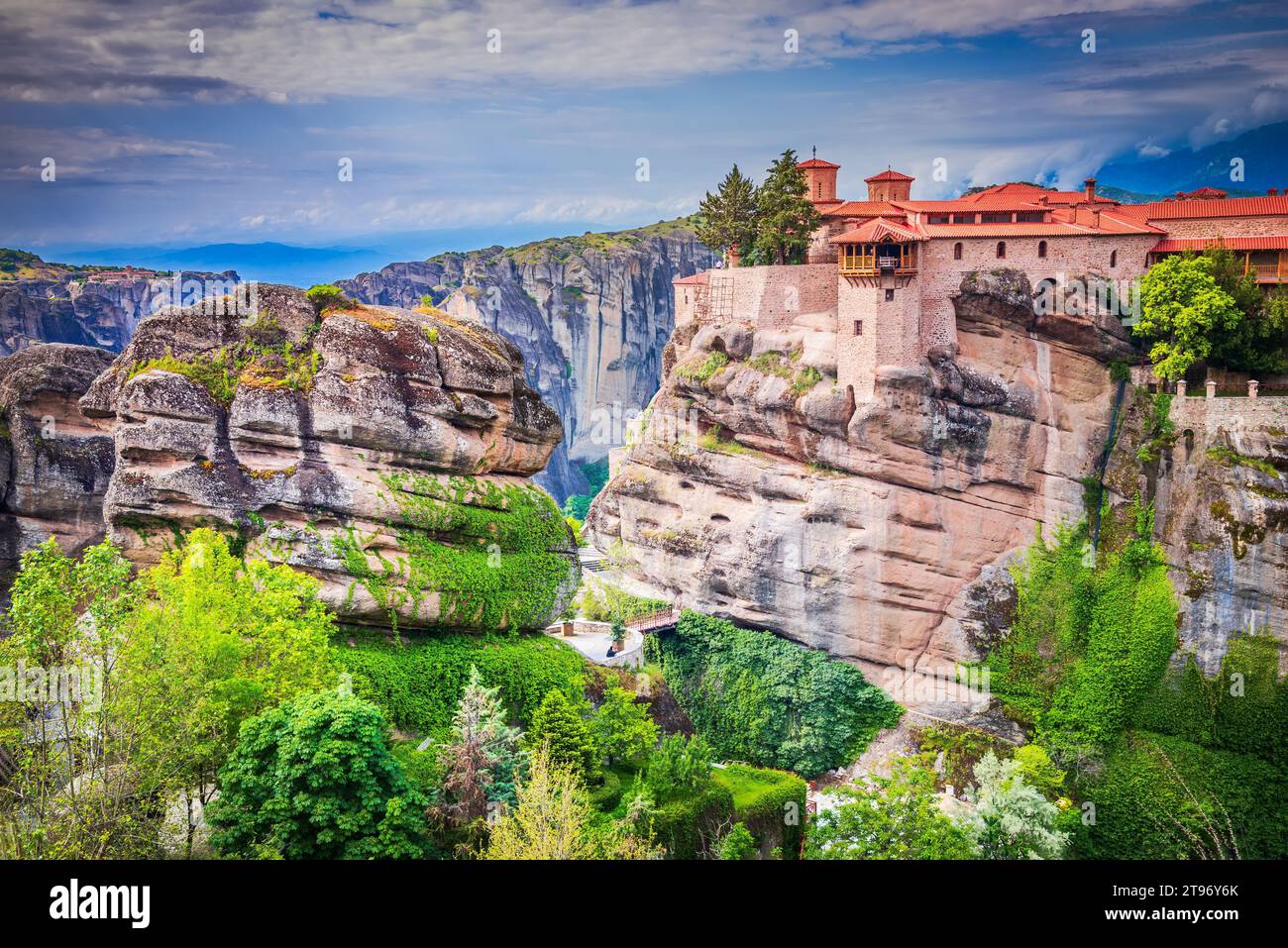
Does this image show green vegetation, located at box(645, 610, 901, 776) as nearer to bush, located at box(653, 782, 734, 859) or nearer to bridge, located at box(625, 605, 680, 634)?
bridge, located at box(625, 605, 680, 634)

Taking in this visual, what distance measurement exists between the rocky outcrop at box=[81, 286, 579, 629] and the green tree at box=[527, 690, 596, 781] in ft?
9.93

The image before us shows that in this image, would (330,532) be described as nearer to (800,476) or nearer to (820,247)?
(800,476)

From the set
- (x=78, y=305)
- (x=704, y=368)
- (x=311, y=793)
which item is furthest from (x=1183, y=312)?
(x=78, y=305)

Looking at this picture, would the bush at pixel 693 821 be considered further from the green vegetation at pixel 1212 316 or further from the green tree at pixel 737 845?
the green vegetation at pixel 1212 316

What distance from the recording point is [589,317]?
80625 millimetres

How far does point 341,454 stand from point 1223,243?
25254 mm

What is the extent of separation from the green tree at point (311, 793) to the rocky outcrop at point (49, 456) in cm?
1392

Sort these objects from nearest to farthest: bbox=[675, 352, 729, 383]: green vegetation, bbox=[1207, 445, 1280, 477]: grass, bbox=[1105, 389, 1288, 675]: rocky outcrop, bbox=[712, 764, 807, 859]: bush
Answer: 1. bbox=[712, 764, 807, 859]: bush
2. bbox=[1105, 389, 1288, 675]: rocky outcrop
3. bbox=[1207, 445, 1280, 477]: grass
4. bbox=[675, 352, 729, 383]: green vegetation

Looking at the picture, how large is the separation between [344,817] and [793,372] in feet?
74.7

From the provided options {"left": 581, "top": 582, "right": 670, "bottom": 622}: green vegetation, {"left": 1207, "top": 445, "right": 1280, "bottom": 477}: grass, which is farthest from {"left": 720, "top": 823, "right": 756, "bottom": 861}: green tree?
{"left": 1207, "top": 445, "right": 1280, "bottom": 477}: grass

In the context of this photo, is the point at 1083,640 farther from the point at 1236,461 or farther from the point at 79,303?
the point at 79,303

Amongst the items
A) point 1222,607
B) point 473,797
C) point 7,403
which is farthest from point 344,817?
point 1222,607

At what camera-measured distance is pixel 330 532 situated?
22422 millimetres

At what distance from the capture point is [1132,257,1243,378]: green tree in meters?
32.3
